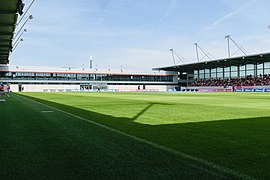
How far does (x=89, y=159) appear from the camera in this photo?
202 inches

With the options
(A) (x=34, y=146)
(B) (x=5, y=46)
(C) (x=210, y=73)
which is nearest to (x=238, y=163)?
(A) (x=34, y=146)

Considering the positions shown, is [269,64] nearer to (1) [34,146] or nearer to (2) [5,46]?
(2) [5,46]

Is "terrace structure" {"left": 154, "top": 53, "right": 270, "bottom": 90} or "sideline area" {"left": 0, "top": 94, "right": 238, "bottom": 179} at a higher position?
"terrace structure" {"left": 154, "top": 53, "right": 270, "bottom": 90}

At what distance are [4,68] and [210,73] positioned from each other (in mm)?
71095

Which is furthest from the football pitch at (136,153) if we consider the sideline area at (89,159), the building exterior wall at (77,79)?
the building exterior wall at (77,79)

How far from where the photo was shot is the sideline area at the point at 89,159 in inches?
167

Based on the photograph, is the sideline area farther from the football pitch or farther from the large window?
the large window

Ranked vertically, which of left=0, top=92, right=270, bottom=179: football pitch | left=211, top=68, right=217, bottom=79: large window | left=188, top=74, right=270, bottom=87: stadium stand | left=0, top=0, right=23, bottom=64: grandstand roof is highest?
left=0, top=0, right=23, bottom=64: grandstand roof

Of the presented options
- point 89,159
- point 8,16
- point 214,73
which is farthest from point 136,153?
point 214,73

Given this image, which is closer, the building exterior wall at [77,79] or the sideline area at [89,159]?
the sideline area at [89,159]

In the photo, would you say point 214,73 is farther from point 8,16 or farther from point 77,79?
point 8,16

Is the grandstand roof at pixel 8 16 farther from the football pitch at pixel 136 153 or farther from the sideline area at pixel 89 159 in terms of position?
the sideline area at pixel 89 159

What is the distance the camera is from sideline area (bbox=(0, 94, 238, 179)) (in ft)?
13.9

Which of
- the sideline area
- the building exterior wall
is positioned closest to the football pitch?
the sideline area
